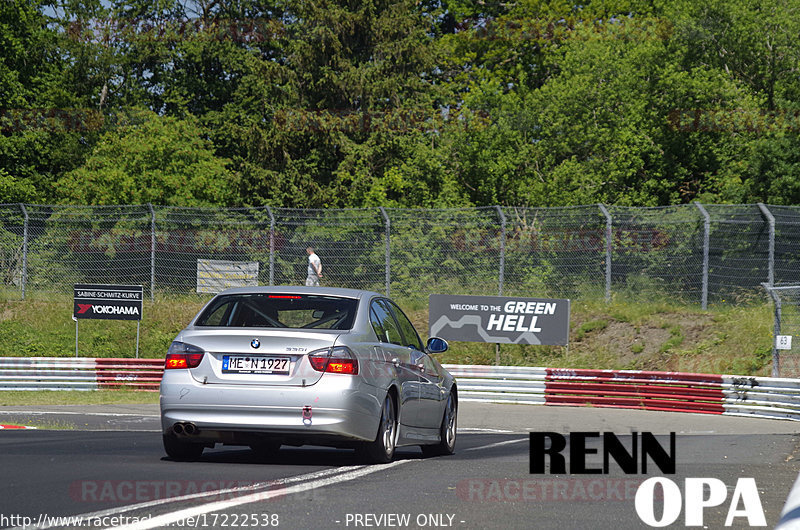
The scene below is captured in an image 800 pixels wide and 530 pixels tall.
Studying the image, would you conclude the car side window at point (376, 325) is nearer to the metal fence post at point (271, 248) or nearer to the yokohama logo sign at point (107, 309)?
the yokohama logo sign at point (107, 309)

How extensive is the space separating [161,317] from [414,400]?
2150 centimetres

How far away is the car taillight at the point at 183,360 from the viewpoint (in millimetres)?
9617

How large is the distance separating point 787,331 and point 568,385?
4662mm

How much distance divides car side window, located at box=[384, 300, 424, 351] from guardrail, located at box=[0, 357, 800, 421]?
36.1 feet

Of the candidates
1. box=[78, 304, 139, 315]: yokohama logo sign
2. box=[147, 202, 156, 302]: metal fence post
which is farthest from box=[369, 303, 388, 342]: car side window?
box=[147, 202, 156, 302]: metal fence post

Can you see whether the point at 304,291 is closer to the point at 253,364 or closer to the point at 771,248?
the point at 253,364

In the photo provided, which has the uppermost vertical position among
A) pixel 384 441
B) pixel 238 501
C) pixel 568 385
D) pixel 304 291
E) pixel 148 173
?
pixel 148 173

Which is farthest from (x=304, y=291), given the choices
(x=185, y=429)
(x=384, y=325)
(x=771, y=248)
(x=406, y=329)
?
(x=771, y=248)

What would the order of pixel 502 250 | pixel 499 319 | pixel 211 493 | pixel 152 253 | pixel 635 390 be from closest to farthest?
1. pixel 211 493
2. pixel 635 390
3. pixel 499 319
4. pixel 502 250
5. pixel 152 253

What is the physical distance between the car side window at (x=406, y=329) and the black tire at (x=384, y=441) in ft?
3.50

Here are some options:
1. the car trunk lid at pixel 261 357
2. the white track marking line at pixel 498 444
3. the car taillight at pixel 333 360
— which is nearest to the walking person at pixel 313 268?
the white track marking line at pixel 498 444

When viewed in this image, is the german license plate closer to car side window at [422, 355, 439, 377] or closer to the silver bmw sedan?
the silver bmw sedan

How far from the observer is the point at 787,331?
72.6ft

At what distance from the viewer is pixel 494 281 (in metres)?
27.8
